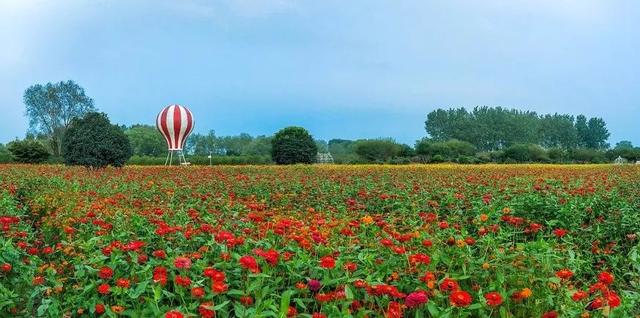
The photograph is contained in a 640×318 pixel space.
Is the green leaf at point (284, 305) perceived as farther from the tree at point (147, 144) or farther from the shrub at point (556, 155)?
the tree at point (147, 144)

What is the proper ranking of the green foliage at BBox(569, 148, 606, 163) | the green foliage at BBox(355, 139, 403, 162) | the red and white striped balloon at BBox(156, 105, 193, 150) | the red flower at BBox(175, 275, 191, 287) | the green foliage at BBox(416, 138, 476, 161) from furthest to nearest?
the green foliage at BBox(569, 148, 606, 163) < the green foliage at BBox(355, 139, 403, 162) < the green foliage at BBox(416, 138, 476, 161) < the red and white striped balloon at BBox(156, 105, 193, 150) < the red flower at BBox(175, 275, 191, 287)

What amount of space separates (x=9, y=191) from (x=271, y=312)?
6.77 metres

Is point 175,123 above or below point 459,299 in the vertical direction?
above

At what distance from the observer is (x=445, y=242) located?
3377 mm

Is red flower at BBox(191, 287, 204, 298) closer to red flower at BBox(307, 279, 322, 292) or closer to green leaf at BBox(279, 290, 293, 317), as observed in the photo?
green leaf at BBox(279, 290, 293, 317)

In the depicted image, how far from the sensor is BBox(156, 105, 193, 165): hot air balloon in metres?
28.3

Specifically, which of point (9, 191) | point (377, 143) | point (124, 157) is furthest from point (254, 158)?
point (9, 191)

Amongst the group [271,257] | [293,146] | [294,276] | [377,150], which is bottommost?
[294,276]

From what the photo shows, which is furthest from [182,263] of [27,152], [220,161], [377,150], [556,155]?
[556,155]

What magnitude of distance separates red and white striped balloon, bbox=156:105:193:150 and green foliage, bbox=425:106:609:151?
3810 cm

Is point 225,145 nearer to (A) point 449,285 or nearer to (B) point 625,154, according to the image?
(B) point 625,154

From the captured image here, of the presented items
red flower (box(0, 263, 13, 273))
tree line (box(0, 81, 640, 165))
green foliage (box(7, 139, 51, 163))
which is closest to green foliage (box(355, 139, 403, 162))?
tree line (box(0, 81, 640, 165))

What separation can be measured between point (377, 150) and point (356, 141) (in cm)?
442

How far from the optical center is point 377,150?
3666 cm
